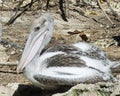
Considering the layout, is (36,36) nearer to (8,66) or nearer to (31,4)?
(8,66)

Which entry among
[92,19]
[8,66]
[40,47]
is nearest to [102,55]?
[40,47]

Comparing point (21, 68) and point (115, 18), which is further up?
point (21, 68)

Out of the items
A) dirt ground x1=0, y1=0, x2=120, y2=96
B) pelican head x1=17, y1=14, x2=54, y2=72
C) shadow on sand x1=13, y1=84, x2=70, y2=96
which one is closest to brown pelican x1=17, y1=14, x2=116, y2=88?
A: pelican head x1=17, y1=14, x2=54, y2=72

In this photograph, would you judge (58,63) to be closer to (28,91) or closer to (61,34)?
(28,91)

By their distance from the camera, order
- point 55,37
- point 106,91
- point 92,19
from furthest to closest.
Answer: point 92,19
point 55,37
point 106,91

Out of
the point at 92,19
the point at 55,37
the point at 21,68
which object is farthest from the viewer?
the point at 92,19

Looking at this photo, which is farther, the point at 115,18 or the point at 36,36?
the point at 115,18

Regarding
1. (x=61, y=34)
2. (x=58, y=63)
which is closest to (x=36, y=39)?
(x=58, y=63)

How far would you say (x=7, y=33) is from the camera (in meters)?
8.79

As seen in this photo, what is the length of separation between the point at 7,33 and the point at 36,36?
7.49ft

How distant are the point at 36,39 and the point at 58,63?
649mm

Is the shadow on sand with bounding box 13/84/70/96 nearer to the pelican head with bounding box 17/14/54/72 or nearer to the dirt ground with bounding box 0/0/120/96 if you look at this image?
the dirt ground with bounding box 0/0/120/96

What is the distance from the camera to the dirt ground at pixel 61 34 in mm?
7547

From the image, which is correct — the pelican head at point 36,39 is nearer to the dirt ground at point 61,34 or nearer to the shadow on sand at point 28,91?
the shadow on sand at point 28,91
